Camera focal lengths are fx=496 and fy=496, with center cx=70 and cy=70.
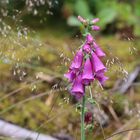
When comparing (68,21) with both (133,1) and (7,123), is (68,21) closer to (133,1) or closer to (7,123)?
(133,1)

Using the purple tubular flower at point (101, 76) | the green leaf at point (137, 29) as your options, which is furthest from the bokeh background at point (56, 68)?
the purple tubular flower at point (101, 76)

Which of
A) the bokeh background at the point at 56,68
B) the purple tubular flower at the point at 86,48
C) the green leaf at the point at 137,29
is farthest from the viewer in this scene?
the green leaf at the point at 137,29

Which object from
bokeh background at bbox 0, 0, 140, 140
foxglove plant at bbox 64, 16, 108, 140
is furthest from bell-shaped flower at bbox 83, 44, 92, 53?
bokeh background at bbox 0, 0, 140, 140

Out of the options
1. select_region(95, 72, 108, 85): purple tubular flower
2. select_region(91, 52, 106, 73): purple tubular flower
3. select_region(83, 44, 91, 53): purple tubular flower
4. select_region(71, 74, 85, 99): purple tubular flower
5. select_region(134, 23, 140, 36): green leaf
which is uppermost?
select_region(134, 23, 140, 36): green leaf

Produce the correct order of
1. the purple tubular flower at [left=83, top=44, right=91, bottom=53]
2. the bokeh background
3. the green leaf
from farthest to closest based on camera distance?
the green leaf → the bokeh background → the purple tubular flower at [left=83, top=44, right=91, bottom=53]

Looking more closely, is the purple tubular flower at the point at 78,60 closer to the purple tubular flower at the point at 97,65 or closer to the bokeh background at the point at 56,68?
the purple tubular flower at the point at 97,65

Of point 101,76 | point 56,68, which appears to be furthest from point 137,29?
point 101,76

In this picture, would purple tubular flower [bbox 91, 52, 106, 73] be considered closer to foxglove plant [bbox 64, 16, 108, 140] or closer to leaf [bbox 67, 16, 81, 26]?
foxglove plant [bbox 64, 16, 108, 140]

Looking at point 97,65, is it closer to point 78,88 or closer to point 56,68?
point 78,88
